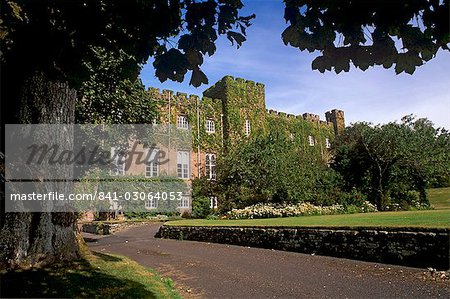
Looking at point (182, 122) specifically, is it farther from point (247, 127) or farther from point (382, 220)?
point (382, 220)

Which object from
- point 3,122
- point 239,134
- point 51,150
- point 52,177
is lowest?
point 52,177

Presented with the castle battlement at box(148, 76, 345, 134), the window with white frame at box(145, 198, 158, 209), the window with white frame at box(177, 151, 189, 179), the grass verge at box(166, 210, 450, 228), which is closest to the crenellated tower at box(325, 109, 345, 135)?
the castle battlement at box(148, 76, 345, 134)

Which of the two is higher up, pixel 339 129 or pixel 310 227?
pixel 339 129

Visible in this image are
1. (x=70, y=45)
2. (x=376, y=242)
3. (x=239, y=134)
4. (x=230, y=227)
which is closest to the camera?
(x=70, y=45)

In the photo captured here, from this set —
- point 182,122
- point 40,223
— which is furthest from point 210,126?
point 40,223

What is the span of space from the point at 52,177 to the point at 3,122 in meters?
→ 1.34

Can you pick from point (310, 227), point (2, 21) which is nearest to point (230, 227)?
point (310, 227)

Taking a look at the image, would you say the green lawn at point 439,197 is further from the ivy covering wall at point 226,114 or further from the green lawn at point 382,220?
the green lawn at point 382,220

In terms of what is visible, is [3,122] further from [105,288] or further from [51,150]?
[105,288]

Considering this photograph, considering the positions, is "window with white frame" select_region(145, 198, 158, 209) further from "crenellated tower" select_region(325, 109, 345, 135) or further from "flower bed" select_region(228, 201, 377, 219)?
"crenellated tower" select_region(325, 109, 345, 135)

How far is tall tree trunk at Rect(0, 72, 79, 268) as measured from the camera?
6.42 metres

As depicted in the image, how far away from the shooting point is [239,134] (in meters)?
37.8

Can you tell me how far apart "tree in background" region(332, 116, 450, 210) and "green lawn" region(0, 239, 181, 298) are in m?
22.6

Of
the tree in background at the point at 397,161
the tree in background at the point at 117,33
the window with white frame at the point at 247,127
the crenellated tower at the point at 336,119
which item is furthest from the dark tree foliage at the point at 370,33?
the crenellated tower at the point at 336,119
